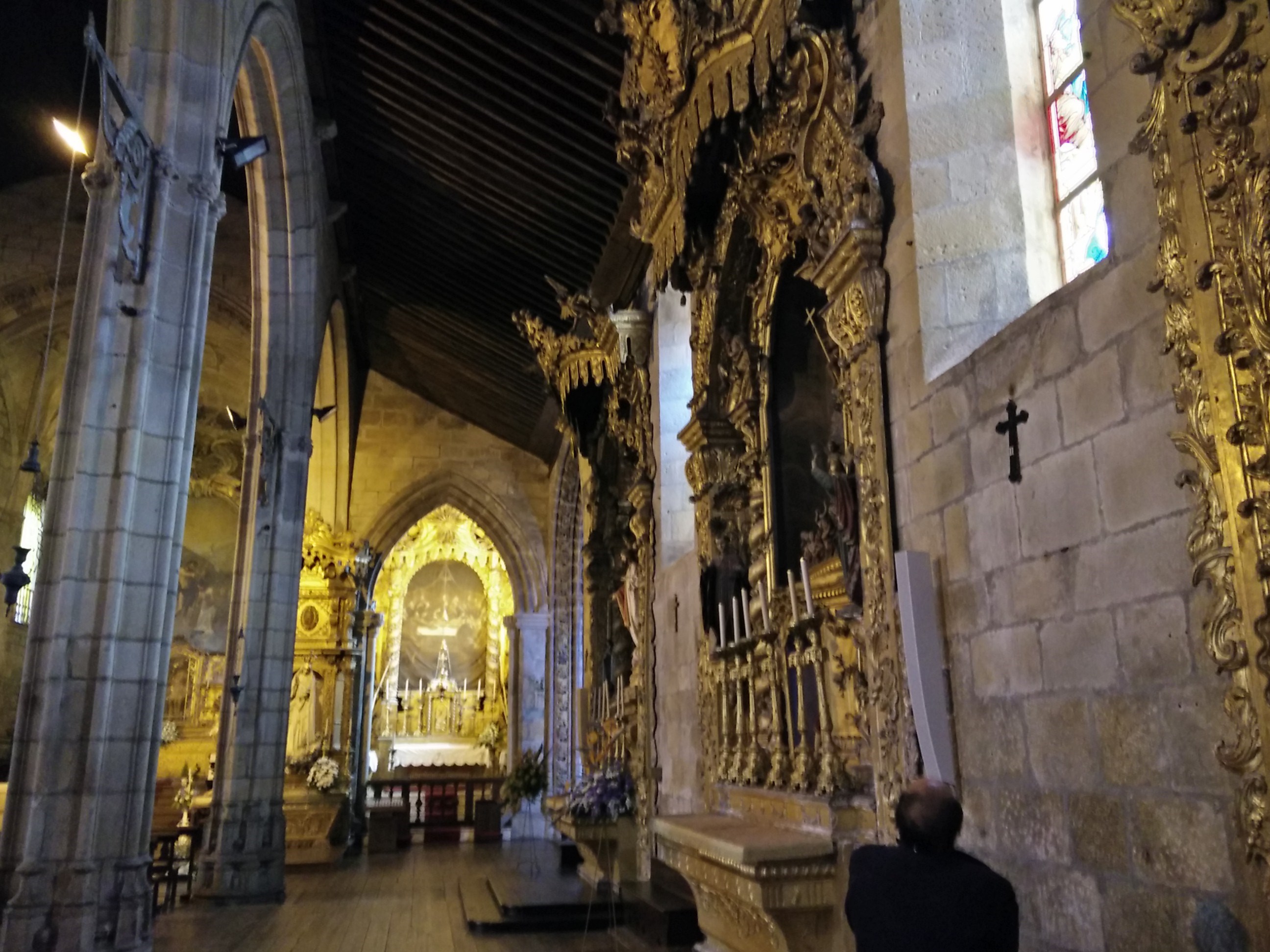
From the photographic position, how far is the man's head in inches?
71.2

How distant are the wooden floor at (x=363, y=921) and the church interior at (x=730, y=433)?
0.07 metres

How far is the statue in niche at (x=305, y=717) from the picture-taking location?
1238cm

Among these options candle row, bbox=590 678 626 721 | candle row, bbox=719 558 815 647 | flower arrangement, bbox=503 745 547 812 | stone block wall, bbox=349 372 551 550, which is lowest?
flower arrangement, bbox=503 745 547 812

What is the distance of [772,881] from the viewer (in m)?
3.44

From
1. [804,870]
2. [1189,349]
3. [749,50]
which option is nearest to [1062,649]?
[1189,349]

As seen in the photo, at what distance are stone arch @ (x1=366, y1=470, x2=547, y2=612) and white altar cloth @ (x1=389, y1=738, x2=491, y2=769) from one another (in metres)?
2.95

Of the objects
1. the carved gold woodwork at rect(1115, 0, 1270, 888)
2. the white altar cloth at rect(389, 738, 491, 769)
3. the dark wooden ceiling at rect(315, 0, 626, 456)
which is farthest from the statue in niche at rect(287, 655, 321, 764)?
the carved gold woodwork at rect(1115, 0, 1270, 888)

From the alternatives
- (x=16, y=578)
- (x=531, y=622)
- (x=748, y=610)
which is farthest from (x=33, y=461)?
(x=531, y=622)

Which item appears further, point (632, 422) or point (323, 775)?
point (323, 775)

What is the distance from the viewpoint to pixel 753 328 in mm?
5270

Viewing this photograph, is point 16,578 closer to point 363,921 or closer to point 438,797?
point 363,921

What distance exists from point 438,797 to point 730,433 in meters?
11.2

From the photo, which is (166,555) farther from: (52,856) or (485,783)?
(485,783)

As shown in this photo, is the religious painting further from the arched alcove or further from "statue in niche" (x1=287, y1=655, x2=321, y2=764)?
"statue in niche" (x1=287, y1=655, x2=321, y2=764)
